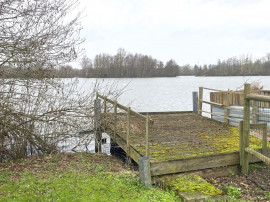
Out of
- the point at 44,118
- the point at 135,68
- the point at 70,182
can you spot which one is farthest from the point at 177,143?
the point at 135,68

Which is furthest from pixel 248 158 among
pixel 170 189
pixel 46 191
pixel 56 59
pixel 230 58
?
pixel 230 58

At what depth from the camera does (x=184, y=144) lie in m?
6.76

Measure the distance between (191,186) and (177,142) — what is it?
217 centimetres

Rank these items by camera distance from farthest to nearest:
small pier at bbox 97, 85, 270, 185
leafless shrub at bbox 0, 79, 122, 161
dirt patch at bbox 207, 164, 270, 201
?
leafless shrub at bbox 0, 79, 122, 161
small pier at bbox 97, 85, 270, 185
dirt patch at bbox 207, 164, 270, 201

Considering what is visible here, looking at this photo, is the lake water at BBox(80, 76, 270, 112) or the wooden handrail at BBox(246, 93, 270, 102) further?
the lake water at BBox(80, 76, 270, 112)

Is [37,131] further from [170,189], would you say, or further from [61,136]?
[170,189]

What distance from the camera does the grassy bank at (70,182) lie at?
4.49 metres

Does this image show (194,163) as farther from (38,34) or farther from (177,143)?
(38,34)

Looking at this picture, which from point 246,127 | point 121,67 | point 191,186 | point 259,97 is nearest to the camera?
point 191,186

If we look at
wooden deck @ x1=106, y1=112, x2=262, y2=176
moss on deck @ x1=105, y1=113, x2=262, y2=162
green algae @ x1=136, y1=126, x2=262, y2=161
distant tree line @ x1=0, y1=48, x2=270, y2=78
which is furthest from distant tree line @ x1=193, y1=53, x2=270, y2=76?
green algae @ x1=136, y1=126, x2=262, y2=161

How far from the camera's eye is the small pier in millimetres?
5535

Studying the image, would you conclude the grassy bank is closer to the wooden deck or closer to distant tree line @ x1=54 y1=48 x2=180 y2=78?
the wooden deck

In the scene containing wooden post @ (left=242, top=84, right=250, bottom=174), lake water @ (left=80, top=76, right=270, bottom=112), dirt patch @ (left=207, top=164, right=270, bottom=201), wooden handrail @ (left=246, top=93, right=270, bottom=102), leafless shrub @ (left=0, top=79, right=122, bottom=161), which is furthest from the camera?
lake water @ (left=80, top=76, right=270, bottom=112)

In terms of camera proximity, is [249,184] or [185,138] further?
[185,138]
